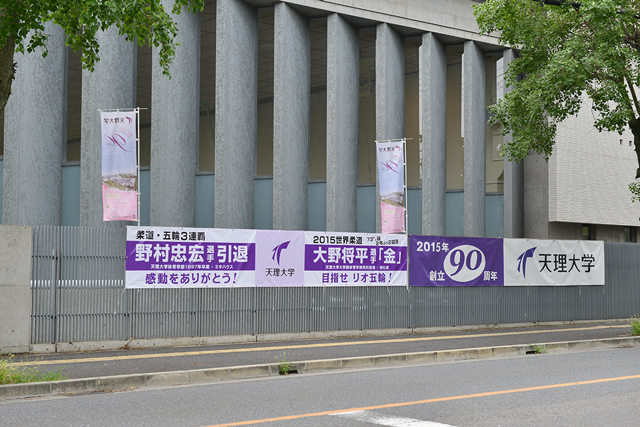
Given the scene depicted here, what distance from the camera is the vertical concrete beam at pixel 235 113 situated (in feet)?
69.9

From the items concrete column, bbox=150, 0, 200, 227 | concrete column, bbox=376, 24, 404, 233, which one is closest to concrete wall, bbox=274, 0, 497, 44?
concrete column, bbox=376, 24, 404, 233

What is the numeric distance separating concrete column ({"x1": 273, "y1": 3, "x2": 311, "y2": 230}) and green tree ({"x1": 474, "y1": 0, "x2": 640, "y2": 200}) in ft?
21.9

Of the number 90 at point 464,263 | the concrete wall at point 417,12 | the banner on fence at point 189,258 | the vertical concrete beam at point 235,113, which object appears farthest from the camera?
the concrete wall at point 417,12

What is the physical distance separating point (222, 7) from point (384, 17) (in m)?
5.90

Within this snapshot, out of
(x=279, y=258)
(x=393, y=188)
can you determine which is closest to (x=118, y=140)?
(x=279, y=258)

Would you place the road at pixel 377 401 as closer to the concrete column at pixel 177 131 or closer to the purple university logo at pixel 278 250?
the purple university logo at pixel 278 250

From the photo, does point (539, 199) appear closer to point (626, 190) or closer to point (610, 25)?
point (626, 190)

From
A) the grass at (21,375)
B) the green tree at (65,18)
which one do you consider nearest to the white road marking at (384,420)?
the grass at (21,375)

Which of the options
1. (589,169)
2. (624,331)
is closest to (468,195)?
(589,169)

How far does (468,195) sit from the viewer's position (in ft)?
82.2

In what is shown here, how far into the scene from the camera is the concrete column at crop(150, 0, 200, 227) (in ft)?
69.3

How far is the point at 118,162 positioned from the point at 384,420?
1313 centimetres

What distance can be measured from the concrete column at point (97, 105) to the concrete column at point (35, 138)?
110cm

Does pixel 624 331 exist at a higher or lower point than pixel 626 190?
lower
